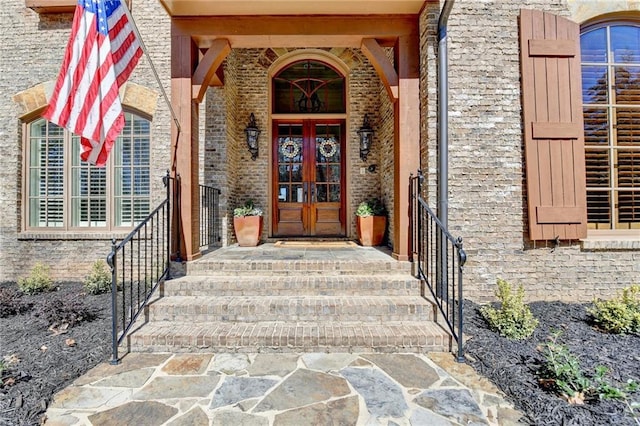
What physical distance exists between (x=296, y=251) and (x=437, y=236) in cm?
187

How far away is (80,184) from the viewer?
5.01m

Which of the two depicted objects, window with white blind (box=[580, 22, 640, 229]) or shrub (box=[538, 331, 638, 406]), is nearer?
shrub (box=[538, 331, 638, 406])

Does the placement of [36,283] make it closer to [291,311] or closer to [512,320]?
[291,311]

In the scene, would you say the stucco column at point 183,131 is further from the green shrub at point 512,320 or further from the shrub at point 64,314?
the green shrub at point 512,320

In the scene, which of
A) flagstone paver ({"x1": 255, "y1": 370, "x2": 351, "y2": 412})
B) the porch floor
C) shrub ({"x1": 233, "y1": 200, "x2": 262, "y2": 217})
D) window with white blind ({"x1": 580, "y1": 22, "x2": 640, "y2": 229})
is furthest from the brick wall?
shrub ({"x1": 233, "y1": 200, "x2": 262, "y2": 217})

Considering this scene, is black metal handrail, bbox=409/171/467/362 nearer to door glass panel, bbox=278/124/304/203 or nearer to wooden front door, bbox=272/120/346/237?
wooden front door, bbox=272/120/346/237

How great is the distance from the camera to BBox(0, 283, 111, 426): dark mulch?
198cm

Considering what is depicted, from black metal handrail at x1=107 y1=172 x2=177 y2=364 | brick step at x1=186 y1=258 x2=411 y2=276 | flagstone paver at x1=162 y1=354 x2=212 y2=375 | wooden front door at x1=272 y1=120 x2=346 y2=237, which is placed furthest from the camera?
wooden front door at x1=272 y1=120 x2=346 y2=237

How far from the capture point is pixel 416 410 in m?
1.92

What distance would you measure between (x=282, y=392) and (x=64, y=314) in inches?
106

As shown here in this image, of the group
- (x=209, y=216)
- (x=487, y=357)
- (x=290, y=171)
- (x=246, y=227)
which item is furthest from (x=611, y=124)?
(x=209, y=216)

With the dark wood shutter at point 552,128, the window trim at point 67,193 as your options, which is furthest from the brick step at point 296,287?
the window trim at point 67,193

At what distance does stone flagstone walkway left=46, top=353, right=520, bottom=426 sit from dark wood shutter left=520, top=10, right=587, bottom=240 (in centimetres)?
217

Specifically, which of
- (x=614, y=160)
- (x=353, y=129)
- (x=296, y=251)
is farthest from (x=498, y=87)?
(x=296, y=251)
